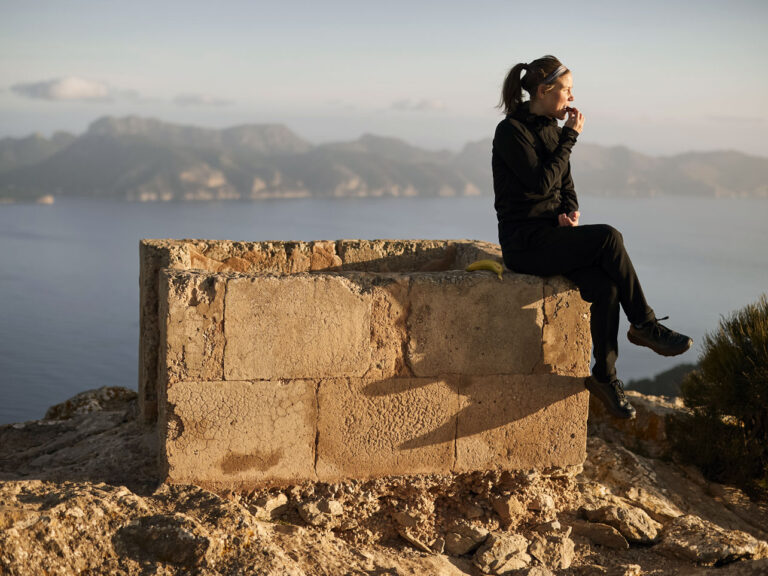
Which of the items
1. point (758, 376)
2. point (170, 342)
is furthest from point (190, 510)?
point (758, 376)

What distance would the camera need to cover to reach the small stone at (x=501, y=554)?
4.93 metres

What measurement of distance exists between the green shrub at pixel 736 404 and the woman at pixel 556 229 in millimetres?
2777

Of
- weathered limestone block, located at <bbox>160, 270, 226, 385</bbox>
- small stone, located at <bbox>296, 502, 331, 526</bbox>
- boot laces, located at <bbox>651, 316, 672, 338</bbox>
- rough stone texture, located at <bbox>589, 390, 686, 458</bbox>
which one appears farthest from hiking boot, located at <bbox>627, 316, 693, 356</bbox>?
→ rough stone texture, located at <bbox>589, 390, 686, 458</bbox>

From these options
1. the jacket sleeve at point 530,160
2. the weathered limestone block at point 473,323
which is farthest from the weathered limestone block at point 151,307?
the jacket sleeve at point 530,160

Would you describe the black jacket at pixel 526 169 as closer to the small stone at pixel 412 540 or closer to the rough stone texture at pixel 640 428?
the small stone at pixel 412 540

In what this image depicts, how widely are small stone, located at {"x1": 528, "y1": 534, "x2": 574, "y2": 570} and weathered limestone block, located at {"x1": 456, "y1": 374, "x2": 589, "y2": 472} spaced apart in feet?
1.55

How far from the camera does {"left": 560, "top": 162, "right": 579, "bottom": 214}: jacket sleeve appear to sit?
537cm

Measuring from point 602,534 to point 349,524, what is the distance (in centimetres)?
172

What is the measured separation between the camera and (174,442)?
4.75 meters

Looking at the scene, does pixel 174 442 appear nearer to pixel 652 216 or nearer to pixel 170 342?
pixel 170 342

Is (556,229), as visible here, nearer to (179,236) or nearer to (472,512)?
(472,512)

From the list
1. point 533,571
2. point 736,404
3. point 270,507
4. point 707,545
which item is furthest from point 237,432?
point 736,404

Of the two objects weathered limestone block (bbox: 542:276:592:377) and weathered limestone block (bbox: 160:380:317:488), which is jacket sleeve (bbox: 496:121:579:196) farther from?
weathered limestone block (bbox: 160:380:317:488)

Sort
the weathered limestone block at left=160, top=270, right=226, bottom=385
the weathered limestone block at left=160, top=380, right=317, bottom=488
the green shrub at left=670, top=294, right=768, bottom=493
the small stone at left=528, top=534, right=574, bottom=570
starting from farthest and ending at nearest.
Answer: the green shrub at left=670, top=294, right=768, bottom=493 < the small stone at left=528, top=534, right=574, bottom=570 < the weathered limestone block at left=160, top=380, right=317, bottom=488 < the weathered limestone block at left=160, top=270, right=226, bottom=385
